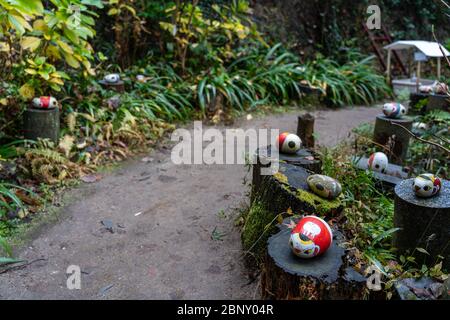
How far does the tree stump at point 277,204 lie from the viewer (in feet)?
9.11

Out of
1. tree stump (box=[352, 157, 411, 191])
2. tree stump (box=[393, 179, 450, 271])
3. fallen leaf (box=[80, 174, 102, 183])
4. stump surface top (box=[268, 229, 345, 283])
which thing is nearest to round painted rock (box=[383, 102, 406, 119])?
tree stump (box=[352, 157, 411, 191])

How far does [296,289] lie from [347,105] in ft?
22.2

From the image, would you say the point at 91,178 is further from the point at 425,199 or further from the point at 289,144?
the point at 425,199

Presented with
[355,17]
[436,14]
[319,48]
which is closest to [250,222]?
[319,48]

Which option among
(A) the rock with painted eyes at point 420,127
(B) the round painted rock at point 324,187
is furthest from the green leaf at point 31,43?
(A) the rock with painted eyes at point 420,127

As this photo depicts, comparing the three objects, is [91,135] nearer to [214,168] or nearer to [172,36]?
[214,168]

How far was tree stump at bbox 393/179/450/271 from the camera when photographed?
2646 millimetres

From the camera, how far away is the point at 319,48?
990 cm

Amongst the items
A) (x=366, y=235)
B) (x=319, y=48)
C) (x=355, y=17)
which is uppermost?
(x=355, y=17)

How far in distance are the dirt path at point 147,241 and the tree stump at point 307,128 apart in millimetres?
809

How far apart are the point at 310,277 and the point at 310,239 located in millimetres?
210

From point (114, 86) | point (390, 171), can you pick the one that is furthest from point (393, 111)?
point (114, 86)

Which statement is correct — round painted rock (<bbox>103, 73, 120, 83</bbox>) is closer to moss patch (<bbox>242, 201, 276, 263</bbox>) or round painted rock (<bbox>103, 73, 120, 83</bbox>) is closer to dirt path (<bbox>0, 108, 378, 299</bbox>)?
dirt path (<bbox>0, 108, 378, 299</bbox>)

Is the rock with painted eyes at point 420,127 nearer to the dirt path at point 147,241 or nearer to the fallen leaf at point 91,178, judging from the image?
the dirt path at point 147,241
